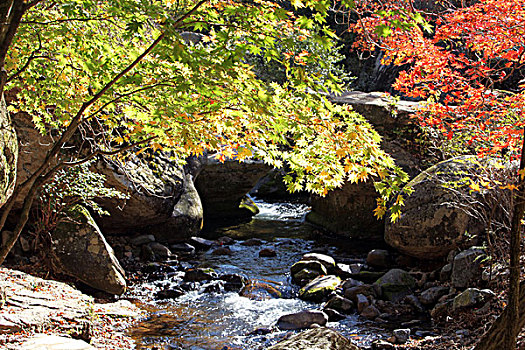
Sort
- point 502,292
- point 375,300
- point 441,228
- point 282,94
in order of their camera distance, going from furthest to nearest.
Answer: point 441,228 → point 375,300 → point 502,292 → point 282,94

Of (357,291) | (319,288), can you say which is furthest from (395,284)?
(319,288)

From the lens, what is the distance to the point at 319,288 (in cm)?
761

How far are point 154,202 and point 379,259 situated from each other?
205 inches

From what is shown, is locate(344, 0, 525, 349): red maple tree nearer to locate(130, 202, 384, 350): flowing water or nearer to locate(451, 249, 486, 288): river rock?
locate(451, 249, 486, 288): river rock

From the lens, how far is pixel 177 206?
33.4 ft

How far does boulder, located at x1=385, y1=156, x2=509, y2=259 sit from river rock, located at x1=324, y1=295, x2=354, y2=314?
1969 mm

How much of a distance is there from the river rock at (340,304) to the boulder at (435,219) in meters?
1.97

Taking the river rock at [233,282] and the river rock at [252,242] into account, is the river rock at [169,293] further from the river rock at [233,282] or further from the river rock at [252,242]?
the river rock at [252,242]

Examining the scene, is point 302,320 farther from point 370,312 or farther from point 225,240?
point 225,240

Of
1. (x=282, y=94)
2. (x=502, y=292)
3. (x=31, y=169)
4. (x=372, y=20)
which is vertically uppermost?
(x=372, y=20)

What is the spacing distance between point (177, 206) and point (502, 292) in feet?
23.7

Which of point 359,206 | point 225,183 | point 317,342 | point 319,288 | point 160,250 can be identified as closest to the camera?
point 317,342

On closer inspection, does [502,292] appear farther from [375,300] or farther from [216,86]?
[216,86]

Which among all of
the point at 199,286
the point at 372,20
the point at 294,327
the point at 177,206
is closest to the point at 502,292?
the point at 294,327
